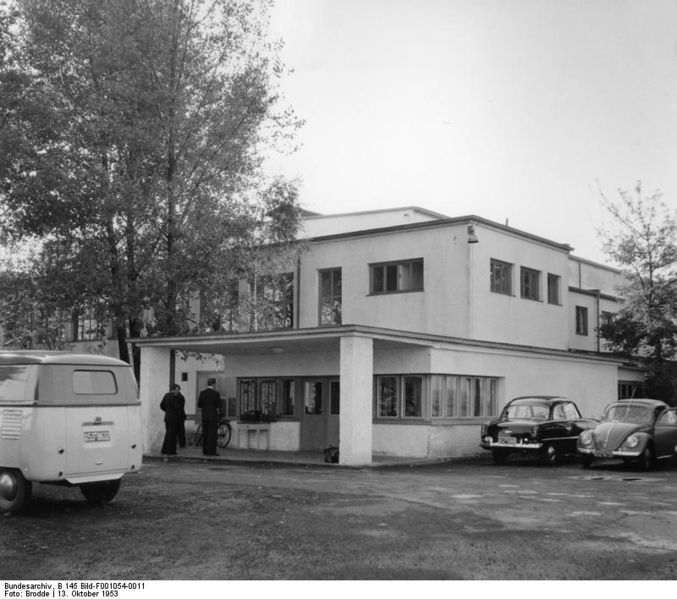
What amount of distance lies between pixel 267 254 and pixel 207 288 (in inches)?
112

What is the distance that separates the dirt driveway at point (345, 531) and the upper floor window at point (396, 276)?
12.4m

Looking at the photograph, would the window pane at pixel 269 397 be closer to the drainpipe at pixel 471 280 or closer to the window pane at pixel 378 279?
the window pane at pixel 378 279

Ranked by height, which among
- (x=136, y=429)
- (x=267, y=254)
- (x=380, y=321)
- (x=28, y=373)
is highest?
(x=267, y=254)

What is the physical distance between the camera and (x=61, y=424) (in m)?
11.4

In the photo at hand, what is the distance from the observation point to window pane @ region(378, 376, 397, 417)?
23.3 m

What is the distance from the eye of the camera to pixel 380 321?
28375 mm

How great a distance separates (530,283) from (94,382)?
20.8 m

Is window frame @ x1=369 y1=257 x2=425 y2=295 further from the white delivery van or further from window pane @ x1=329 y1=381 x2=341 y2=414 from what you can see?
the white delivery van

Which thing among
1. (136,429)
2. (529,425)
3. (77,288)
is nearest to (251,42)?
(77,288)

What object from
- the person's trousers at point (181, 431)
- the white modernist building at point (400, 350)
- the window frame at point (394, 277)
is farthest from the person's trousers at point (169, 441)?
the window frame at point (394, 277)

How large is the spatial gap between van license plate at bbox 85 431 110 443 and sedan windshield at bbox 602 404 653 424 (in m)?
13.4

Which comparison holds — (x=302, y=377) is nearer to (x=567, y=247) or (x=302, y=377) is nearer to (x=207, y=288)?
(x=207, y=288)

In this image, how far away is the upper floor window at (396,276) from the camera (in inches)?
1104

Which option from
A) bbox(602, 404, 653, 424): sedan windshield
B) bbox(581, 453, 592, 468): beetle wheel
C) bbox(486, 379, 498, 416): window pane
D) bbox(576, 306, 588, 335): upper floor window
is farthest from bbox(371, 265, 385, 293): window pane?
bbox(576, 306, 588, 335): upper floor window
